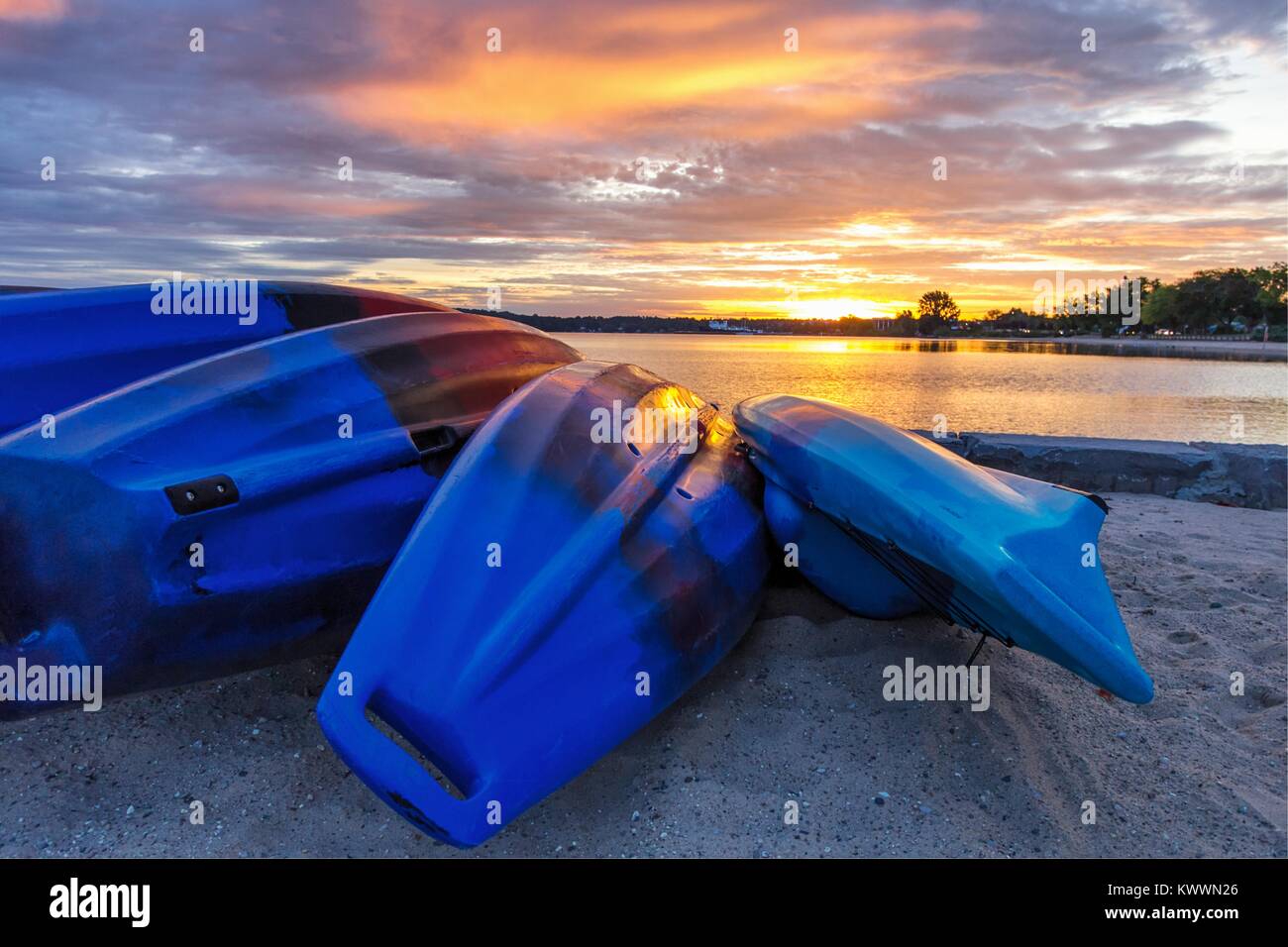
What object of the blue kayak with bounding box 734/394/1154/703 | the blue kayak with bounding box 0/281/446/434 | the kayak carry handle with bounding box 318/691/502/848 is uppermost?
the blue kayak with bounding box 0/281/446/434

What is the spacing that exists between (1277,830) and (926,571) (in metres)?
1.12

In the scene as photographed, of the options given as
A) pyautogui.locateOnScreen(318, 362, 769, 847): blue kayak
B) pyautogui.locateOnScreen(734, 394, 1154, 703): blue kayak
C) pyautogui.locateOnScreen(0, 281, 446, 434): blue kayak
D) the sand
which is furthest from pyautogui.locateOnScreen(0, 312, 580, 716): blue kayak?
pyautogui.locateOnScreen(734, 394, 1154, 703): blue kayak

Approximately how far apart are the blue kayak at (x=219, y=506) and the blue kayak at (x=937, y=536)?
129 centimetres

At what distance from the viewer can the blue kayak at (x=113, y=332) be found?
10.4 ft

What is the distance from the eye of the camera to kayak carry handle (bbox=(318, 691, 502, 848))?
176 centimetres

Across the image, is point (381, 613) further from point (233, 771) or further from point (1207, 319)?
point (1207, 319)

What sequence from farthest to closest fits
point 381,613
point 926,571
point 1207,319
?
point 1207,319
point 926,571
point 381,613

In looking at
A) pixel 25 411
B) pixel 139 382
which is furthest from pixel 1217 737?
pixel 25 411

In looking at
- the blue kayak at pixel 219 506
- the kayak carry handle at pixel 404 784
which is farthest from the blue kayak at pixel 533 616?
the blue kayak at pixel 219 506

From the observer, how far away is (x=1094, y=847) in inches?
83.0

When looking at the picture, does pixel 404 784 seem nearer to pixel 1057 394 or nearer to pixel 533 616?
pixel 533 616

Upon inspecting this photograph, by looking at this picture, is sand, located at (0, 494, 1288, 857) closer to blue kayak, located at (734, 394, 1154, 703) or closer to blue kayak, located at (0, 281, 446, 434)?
blue kayak, located at (734, 394, 1154, 703)

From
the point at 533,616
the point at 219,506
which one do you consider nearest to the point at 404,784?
the point at 533,616

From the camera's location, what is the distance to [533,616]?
80.2 inches
